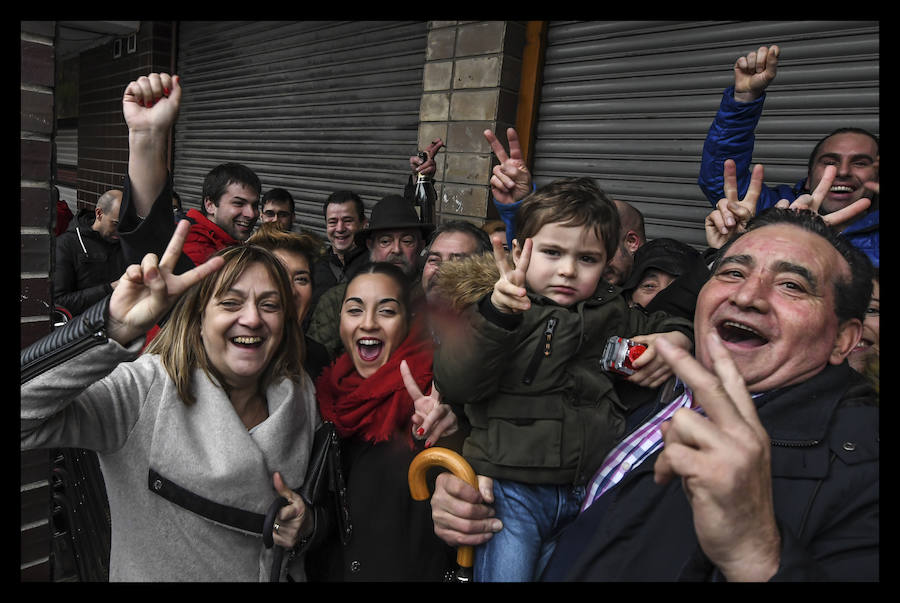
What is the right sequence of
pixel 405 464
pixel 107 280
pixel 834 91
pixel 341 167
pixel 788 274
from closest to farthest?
pixel 788 274
pixel 405 464
pixel 834 91
pixel 107 280
pixel 341 167

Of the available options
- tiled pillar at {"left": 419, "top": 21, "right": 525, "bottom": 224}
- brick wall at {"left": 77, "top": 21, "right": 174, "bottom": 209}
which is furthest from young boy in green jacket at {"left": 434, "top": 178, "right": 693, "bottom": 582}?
brick wall at {"left": 77, "top": 21, "right": 174, "bottom": 209}

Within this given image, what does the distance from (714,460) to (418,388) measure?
3.88 feet

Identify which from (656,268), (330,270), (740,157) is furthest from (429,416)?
(330,270)

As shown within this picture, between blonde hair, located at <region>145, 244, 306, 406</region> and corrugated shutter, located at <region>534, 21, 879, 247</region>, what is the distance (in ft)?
9.52

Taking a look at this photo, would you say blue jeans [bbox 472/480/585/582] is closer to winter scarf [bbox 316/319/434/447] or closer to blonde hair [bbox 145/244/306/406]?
winter scarf [bbox 316/319/434/447]

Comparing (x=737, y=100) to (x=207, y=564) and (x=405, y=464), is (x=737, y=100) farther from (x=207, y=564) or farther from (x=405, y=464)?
(x=207, y=564)

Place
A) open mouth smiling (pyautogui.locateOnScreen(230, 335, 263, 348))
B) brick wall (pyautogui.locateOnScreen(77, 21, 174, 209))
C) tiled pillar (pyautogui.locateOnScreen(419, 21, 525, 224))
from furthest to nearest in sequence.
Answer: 1. brick wall (pyautogui.locateOnScreen(77, 21, 174, 209))
2. tiled pillar (pyautogui.locateOnScreen(419, 21, 525, 224))
3. open mouth smiling (pyautogui.locateOnScreen(230, 335, 263, 348))

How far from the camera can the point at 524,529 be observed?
1.74 metres

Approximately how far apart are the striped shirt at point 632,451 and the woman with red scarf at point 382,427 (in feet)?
1.71

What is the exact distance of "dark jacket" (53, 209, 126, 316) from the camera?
14.3 ft

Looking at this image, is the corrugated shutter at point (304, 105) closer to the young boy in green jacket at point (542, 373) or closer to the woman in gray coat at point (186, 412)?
the young boy in green jacket at point (542, 373)

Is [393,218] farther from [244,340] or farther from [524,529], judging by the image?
[524,529]

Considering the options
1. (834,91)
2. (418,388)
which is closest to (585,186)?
(418,388)
